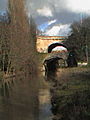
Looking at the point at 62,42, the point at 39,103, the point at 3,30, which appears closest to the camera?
the point at 39,103

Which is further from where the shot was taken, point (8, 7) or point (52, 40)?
point (52, 40)

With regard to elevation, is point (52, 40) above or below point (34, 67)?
above

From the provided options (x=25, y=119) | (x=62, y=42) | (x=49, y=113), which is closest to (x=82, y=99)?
(x=49, y=113)

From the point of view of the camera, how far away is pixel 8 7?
46.6 m

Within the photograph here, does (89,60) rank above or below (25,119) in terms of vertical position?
above

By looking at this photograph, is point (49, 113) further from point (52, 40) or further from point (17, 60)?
point (52, 40)

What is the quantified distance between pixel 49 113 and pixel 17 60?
31.8 metres

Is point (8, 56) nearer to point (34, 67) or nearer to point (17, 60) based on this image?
point (17, 60)

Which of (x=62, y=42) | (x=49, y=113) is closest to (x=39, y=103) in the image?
(x=49, y=113)

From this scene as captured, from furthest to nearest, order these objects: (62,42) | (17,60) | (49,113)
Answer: (62,42) < (17,60) < (49,113)

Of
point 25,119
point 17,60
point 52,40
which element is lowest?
point 25,119

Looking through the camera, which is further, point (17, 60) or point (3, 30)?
point (17, 60)

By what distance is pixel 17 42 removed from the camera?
45.3m

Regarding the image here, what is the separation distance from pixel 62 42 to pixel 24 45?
103 ft
